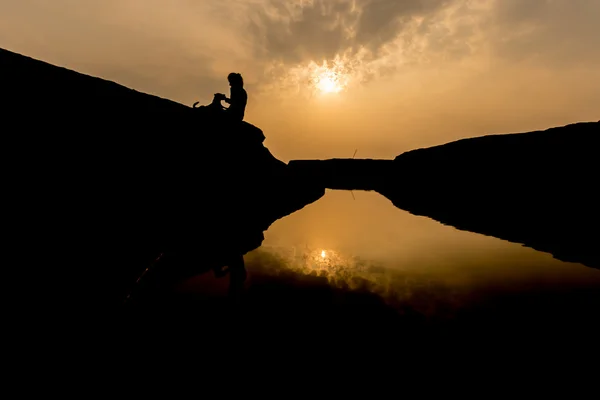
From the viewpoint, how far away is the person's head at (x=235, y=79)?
15492 millimetres

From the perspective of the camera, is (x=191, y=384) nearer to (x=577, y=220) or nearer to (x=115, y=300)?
(x=115, y=300)

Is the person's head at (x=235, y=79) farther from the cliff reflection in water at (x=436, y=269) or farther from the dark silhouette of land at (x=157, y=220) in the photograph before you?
the cliff reflection in water at (x=436, y=269)

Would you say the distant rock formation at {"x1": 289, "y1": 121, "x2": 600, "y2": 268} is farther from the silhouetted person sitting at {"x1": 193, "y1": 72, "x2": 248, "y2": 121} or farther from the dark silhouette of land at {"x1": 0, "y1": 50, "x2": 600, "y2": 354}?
the silhouetted person sitting at {"x1": 193, "y1": 72, "x2": 248, "y2": 121}

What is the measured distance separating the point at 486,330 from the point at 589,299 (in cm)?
274

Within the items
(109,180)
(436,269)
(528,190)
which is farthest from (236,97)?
(528,190)

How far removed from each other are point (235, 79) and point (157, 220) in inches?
329

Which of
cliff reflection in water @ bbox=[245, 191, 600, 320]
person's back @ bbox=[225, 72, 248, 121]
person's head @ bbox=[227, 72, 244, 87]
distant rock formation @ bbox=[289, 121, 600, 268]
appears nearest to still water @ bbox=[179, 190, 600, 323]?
Result: cliff reflection in water @ bbox=[245, 191, 600, 320]

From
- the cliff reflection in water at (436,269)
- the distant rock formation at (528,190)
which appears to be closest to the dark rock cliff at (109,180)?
the cliff reflection in water at (436,269)

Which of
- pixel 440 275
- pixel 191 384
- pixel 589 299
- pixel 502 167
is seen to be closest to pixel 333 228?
pixel 440 275

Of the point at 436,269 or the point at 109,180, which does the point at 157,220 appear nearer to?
the point at 109,180

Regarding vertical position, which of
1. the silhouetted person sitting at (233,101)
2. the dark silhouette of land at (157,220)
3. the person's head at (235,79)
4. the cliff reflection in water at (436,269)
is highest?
the person's head at (235,79)

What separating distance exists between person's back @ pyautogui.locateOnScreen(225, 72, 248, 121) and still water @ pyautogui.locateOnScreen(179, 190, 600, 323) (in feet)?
21.9

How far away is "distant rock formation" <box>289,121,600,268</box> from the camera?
12.6 metres

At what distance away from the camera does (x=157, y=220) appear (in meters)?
10.4
